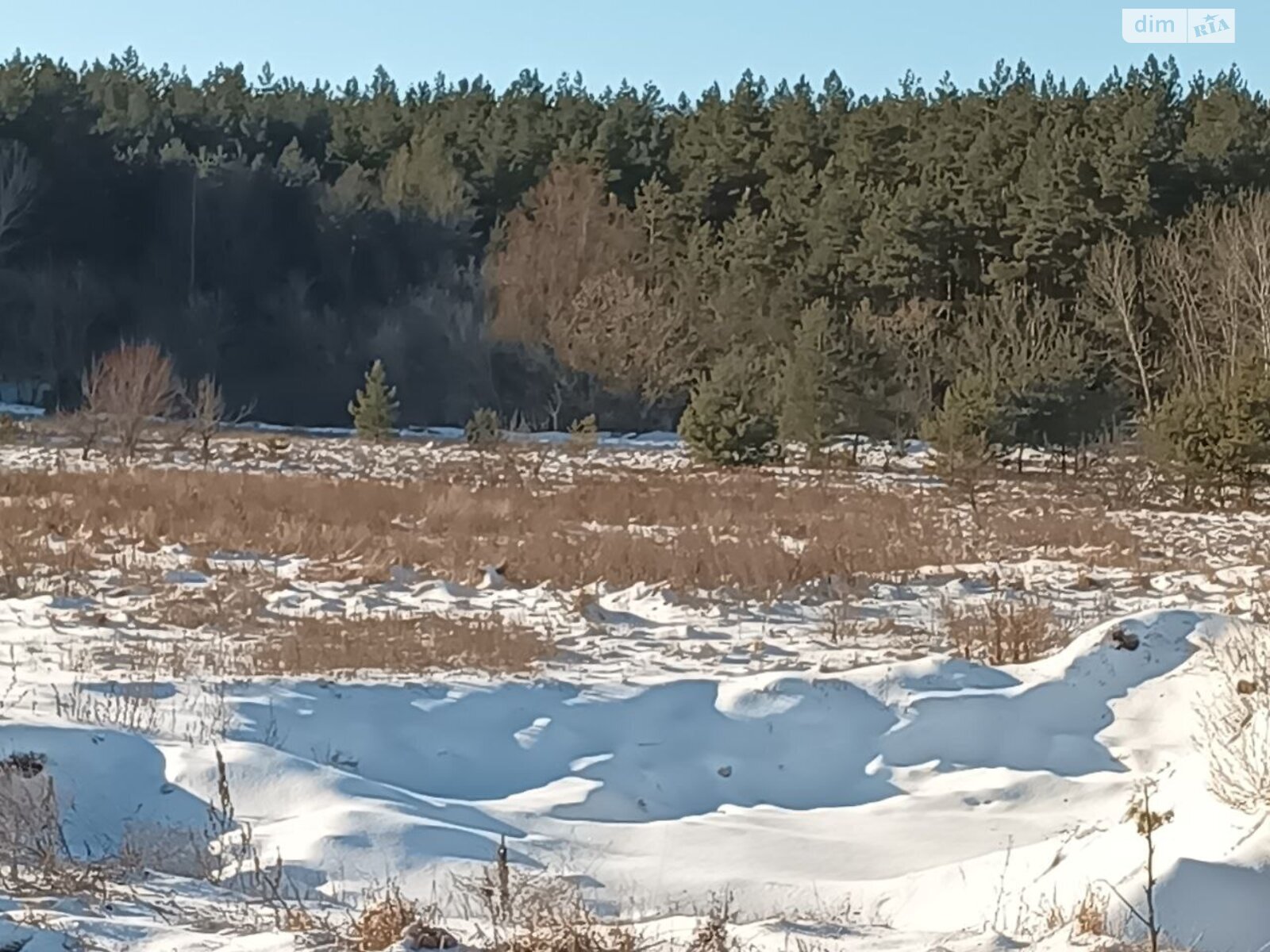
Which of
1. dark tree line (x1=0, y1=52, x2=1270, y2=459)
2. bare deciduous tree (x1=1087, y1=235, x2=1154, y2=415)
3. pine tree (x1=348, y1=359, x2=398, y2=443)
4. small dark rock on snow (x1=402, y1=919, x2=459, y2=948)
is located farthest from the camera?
dark tree line (x1=0, y1=52, x2=1270, y2=459)

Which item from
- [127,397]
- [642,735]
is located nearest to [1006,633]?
[642,735]

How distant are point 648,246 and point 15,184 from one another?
2268 centimetres

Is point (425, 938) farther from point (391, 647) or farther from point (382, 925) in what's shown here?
point (391, 647)

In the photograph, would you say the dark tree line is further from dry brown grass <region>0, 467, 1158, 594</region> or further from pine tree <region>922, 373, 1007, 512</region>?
dry brown grass <region>0, 467, 1158, 594</region>

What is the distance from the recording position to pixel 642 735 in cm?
778

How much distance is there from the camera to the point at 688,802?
6992mm

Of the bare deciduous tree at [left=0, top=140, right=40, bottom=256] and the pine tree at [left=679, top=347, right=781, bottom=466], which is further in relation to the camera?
the bare deciduous tree at [left=0, top=140, right=40, bottom=256]

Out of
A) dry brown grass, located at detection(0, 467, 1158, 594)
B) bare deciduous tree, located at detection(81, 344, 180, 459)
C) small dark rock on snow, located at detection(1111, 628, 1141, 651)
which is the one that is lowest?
dry brown grass, located at detection(0, 467, 1158, 594)

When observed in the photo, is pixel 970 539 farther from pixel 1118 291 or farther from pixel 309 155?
pixel 309 155

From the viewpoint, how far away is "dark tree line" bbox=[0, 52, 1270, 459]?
1480 inches

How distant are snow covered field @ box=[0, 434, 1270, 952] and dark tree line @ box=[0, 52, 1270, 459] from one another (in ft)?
61.9

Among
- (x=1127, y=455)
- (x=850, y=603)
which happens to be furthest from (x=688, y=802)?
(x=1127, y=455)

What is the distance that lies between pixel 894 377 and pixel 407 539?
948 inches

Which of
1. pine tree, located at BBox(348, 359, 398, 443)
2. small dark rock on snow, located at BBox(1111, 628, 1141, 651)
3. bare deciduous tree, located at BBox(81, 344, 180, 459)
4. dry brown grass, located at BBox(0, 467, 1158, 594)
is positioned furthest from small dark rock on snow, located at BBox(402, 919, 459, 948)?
pine tree, located at BBox(348, 359, 398, 443)
